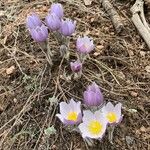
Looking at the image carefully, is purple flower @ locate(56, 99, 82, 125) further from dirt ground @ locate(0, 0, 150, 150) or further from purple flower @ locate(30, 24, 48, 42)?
purple flower @ locate(30, 24, 48, 42)

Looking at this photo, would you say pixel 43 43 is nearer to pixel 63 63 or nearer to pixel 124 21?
pixel 63 63

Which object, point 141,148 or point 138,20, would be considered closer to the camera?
point 141,148

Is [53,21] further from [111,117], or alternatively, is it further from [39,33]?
[111,117]

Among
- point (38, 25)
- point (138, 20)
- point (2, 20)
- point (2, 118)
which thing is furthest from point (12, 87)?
point (138, 20)

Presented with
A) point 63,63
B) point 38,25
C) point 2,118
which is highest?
point 38,25

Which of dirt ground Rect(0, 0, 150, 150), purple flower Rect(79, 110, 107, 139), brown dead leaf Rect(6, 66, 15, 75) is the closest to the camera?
purple flower Rect(79, 110, 107, 139)

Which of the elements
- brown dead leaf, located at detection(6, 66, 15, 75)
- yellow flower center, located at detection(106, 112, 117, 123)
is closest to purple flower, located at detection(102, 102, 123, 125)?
yellow flower center, located at detection(106, 112, 117, 123)
